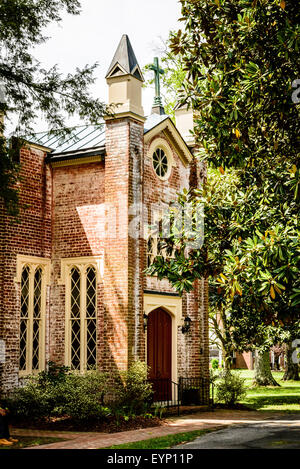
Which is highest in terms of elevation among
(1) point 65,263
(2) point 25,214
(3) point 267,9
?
(3) point 267,9

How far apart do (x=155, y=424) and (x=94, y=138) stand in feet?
28.3

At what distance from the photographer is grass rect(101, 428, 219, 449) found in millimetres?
11086

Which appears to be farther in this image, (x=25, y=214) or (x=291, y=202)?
(x=25, y=214)

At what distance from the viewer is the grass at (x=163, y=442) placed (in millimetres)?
11086

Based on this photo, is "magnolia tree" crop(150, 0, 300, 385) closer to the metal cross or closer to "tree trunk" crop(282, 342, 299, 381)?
the metal cross

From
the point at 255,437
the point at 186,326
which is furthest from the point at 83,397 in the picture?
the point at 186,326

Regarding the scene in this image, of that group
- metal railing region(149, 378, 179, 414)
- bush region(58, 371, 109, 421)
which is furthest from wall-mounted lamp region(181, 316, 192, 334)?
bush region(58, 371, 109, 421)

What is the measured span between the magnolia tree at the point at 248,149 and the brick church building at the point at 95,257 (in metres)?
4.59

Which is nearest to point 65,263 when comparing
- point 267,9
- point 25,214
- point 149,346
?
point 25,214

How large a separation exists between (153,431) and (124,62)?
9.93 metres

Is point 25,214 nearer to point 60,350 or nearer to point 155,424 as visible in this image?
point 60,350

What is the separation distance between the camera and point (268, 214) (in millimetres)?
10633

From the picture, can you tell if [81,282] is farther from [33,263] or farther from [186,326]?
[186,326]

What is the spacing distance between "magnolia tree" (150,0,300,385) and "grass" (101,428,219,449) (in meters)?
2.80
